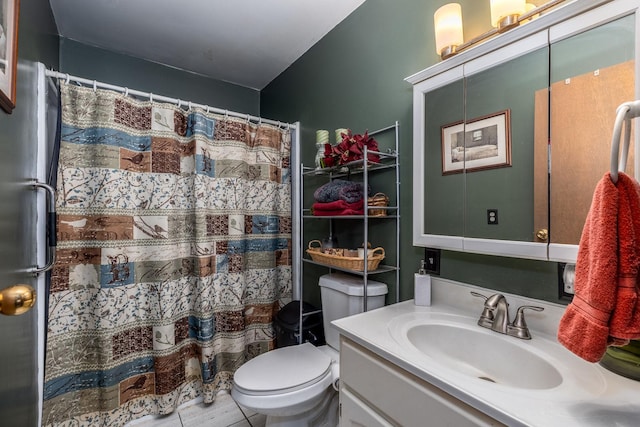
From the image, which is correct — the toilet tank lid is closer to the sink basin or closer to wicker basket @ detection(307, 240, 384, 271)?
wicker basket @ detection(307, 240, 384, 271)

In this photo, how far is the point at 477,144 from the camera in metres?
1.06

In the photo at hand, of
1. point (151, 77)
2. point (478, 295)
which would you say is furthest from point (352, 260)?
point (151, 77)

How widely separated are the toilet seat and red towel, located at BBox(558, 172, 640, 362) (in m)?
0.97

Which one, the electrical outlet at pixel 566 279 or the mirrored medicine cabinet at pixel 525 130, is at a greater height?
the mirrored medicine cabinet at pixel 525 130

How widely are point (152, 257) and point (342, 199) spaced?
113 centimetres

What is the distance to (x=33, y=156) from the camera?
1.23m

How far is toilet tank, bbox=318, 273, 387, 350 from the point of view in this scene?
53.9 inches

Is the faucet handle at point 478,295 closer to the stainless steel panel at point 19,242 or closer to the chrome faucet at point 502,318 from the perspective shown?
the chrome faucet at point 502,318

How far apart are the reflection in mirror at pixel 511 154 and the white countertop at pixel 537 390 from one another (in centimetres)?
25

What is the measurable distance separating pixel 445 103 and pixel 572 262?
2.36 feet

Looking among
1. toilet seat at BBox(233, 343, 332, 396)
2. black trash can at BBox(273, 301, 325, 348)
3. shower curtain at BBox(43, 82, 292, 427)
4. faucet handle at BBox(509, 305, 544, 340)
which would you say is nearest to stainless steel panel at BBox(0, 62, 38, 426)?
shower curtain at BBox(43, 82, 292, 427)

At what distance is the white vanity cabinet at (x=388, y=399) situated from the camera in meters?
0.65

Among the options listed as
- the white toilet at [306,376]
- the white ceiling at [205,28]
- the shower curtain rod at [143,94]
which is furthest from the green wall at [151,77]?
the white toilet at [306,376]

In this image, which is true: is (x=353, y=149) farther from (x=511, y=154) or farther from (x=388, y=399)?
(x=388, y=399)
